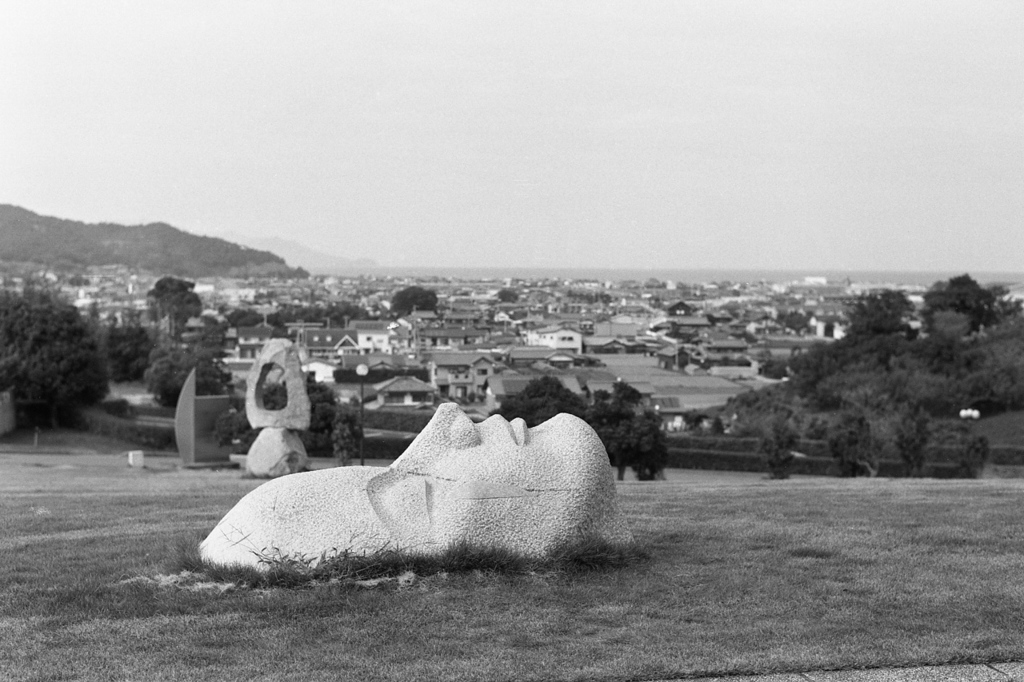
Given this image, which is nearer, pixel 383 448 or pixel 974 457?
pixel 974 457

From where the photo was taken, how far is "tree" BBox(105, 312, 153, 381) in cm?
6081

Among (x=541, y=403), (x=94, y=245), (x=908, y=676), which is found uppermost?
(x=94, y=245)

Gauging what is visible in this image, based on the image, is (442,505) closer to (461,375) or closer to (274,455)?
(274,455)

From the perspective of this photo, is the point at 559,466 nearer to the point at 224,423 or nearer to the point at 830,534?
the point at 830,534

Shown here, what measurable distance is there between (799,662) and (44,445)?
38017 mm

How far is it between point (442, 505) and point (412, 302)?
117322mm

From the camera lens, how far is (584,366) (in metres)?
72.7

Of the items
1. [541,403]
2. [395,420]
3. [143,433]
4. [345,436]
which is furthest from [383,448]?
[143,433]

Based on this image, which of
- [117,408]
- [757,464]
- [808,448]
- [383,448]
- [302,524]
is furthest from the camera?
[117,408]

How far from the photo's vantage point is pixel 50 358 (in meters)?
42.9

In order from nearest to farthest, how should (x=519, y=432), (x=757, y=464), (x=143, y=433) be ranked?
(x=519, y=432) < (x=757, y=464) < (x=143, y=433)

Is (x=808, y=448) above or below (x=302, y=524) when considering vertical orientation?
below

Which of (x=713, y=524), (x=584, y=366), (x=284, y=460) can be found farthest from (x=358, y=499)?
(x=584, y=366)

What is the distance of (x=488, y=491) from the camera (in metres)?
7.27
